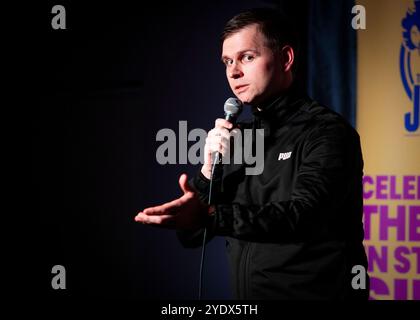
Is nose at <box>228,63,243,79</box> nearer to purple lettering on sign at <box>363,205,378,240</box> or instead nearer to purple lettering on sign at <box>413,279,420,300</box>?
purple lettering on sign at <box>363,205,378,240</box>

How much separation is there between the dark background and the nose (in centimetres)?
117

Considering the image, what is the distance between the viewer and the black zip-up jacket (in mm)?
1111

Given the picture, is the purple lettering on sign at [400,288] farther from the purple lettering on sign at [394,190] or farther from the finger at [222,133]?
the finger at [222,133]

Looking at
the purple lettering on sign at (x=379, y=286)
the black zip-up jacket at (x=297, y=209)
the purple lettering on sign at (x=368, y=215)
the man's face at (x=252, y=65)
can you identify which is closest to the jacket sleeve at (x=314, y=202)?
the black zip-up jacket at (x=297, y=209)

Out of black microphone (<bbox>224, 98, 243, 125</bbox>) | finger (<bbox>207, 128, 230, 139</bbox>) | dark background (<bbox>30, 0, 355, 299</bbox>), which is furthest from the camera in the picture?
dark background (<bbox>30, 0, 355, 299</bbox>)

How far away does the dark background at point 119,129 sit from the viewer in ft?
9.50

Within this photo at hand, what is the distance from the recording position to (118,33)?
3.19 metres

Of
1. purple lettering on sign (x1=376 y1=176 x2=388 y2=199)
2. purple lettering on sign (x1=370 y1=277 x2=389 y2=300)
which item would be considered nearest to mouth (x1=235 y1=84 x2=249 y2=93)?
purple lettering on sign (x1=376 y1=176 x2=388 y2=199)

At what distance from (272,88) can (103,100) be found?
2.03 metres
